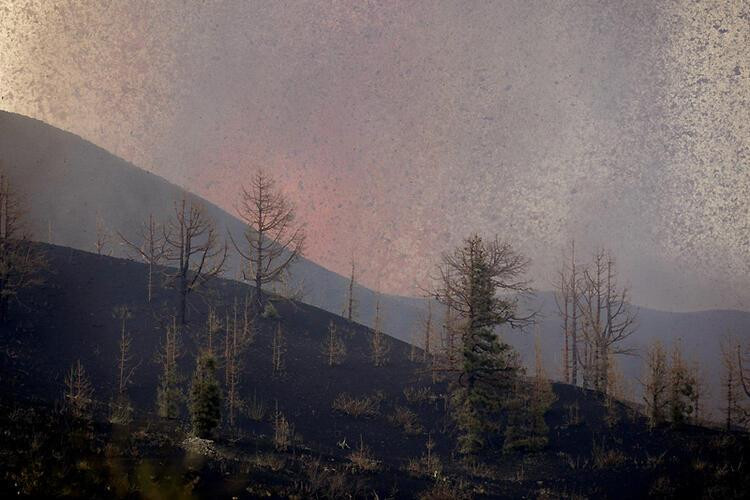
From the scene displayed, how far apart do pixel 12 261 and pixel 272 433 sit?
726 inches

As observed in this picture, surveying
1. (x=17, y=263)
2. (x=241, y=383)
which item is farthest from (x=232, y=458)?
(x=17, y=263)

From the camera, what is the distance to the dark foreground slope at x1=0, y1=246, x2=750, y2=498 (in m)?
12.0

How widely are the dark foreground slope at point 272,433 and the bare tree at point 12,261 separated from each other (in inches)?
40.7

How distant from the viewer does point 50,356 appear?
25859 mm

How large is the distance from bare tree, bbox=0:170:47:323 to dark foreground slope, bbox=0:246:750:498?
103 cm

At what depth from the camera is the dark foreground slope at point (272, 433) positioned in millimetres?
11984

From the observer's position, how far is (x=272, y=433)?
72.7 feet

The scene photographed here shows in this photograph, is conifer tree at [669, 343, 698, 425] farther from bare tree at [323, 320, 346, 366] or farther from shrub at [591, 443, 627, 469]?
bare tree at [323, 320, 346, 366]

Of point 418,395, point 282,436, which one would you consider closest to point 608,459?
point 418,395

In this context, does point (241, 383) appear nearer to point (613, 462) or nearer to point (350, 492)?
point (350, 492)

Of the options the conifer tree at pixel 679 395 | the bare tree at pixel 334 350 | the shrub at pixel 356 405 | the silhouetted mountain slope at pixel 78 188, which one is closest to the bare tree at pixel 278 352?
the bare tree at pixel 334 350

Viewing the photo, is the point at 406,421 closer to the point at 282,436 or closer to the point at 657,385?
the point at 282,436

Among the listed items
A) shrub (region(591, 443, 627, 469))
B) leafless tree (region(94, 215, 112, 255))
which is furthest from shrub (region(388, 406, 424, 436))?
leafless tree (region(94, 215, 112, 255))

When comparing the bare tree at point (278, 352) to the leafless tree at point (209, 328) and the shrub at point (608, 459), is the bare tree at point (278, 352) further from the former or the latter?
the shrub at point (608, 459)
